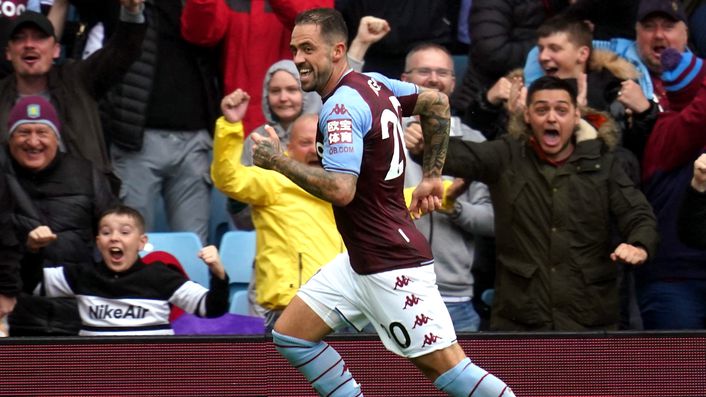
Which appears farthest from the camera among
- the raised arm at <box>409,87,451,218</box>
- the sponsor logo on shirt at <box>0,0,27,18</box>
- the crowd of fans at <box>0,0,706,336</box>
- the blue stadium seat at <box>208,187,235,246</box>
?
the blue stadium seat at <box>208,187,235,246</box>

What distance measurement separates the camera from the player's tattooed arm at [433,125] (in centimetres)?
669

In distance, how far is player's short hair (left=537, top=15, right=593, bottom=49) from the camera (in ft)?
28.4

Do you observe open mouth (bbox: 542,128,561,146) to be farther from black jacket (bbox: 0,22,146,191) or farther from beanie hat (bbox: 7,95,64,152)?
beanie hat (bbox: 7,95,64,152)

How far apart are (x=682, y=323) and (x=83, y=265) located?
11.1ft

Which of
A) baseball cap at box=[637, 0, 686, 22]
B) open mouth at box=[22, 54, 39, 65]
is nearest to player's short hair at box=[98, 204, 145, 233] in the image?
open mouth at box=[22, 54, 39, 65]

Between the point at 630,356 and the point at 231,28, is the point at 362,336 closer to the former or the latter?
the point at 630,356

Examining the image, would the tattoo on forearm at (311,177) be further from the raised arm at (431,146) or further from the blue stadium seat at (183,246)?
the blue stadium seat at (183,246)

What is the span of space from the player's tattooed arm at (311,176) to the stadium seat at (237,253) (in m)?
2.99

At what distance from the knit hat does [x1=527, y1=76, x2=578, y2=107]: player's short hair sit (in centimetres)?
57

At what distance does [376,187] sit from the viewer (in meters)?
6.27

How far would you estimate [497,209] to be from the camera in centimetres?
799

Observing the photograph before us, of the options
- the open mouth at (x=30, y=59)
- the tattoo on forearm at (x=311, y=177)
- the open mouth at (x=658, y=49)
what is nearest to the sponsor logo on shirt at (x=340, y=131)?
the tattoo on forearm at (x=311, y=177)

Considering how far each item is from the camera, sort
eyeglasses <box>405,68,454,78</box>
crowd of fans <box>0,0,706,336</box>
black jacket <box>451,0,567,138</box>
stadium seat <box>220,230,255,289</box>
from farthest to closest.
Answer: black jacket <box>451,0,567,138</box> < stadium seat <box>220,230,255,289</box> < eyeglasses <box>405,68,454,78</box> < crowd of fans <box>0,0,706,336</box>

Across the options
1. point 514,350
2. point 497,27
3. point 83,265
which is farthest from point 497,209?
point 83,265
